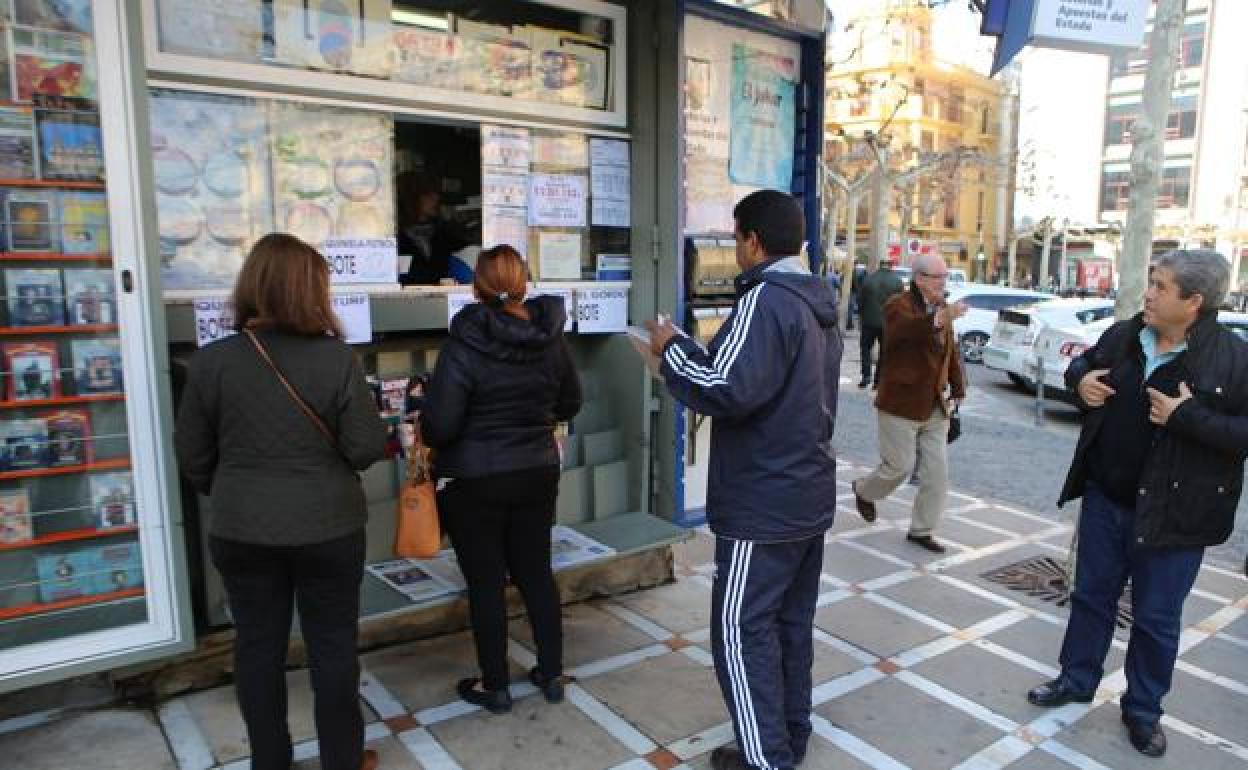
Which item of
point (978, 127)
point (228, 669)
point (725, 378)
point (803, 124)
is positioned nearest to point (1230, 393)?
point (725, 378)

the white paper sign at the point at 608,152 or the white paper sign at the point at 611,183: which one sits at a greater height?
the white paper sign at the point at 608,152

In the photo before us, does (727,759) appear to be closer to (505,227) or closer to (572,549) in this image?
(572,549)

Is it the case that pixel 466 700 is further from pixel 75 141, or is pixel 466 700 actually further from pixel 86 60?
pixel 86 60

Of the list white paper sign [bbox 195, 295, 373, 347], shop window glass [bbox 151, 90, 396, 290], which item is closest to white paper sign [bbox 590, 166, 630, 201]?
shop window glass [bbox 151, 90, 396, 290]

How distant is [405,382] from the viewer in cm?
403

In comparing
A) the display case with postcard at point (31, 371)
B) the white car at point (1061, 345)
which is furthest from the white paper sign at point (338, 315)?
Result: the white car at point (1061, 345)

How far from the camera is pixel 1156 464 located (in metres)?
2.93

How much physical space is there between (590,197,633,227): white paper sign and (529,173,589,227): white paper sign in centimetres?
7

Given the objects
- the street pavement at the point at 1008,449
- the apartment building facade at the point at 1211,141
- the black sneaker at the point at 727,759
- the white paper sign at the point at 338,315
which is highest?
the apartment building facade at the point at 1211,141

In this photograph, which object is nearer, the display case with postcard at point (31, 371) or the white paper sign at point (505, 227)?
the display case with postcard at point (31, 371)

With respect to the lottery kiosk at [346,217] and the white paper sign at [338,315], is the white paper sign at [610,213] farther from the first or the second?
the white paper sign at [338,315]

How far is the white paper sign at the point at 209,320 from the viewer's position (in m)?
3.28

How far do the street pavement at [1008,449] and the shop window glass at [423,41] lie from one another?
4.24 meters

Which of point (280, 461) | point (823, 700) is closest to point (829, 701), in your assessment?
point (823, 700)
